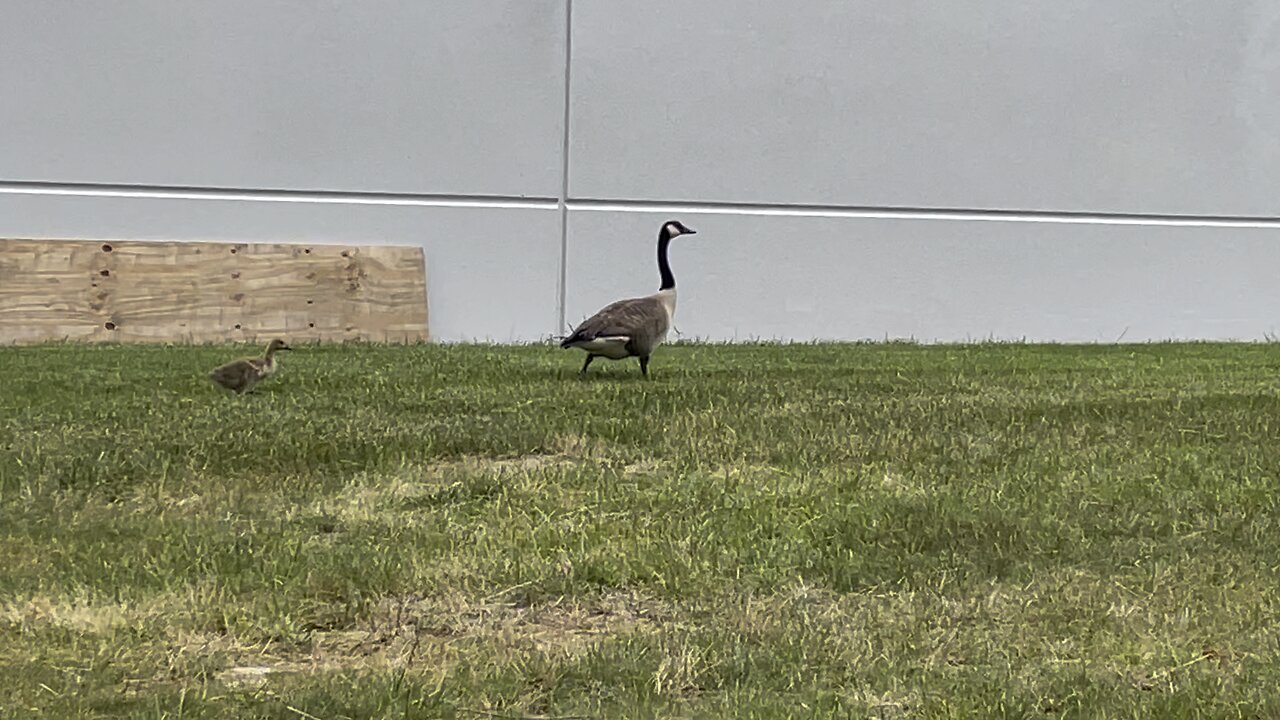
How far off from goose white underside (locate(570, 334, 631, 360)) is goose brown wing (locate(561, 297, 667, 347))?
26 mm

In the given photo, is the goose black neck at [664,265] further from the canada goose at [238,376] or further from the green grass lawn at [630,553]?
the canada goose at [238,376]

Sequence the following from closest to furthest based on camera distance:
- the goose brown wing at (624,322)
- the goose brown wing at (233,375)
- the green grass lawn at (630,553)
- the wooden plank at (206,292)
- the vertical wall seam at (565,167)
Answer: the green grass lawn at (630,553)
the goose brown wing at (233,375)
the goose brown wing at (624,322)
the wooden plank at (206,292)
the vertical wall seam at (565,167)

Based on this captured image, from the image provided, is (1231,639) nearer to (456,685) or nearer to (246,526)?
(456,685)

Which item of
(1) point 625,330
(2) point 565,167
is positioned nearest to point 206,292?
(2) point 565,167

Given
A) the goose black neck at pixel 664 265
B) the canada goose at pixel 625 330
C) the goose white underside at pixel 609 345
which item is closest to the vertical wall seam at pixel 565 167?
the goose black neck at pixel 664 265

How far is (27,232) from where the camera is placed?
13.4 metres

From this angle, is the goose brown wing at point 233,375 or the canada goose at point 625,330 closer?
the goose brown wing at point 233,375

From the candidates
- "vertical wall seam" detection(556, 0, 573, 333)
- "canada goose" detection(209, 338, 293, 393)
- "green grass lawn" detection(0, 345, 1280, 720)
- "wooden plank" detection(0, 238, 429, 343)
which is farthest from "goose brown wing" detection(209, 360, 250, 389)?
"vertical wall seam" detection(556, 0, 573, 333)

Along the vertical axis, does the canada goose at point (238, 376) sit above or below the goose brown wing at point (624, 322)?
below

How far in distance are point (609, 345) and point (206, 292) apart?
5297mm

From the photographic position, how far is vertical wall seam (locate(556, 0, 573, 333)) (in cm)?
1445

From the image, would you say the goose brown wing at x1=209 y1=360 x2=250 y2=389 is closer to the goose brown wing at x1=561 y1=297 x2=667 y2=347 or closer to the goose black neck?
the goose brown wing at x1=561 y1=297 x2=667 y2=347

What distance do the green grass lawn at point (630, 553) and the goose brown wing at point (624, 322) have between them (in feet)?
1.73

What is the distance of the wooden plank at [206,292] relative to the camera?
509 inches
